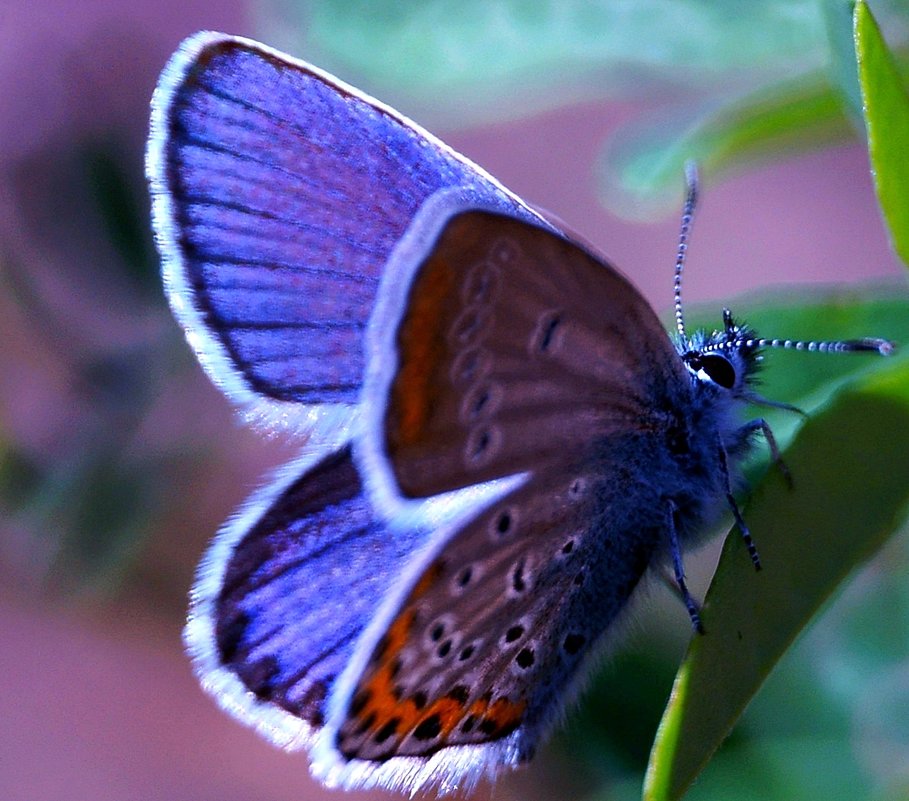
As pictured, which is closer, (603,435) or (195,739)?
(603,435)

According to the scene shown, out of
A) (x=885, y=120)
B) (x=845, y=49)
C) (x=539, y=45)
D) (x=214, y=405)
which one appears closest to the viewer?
(x=885, y=120)

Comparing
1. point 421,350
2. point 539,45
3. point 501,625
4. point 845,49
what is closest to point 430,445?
point 421,350

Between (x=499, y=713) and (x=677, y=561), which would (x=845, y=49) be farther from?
(x=499, y=713)

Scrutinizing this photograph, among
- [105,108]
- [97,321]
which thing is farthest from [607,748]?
[105,108]

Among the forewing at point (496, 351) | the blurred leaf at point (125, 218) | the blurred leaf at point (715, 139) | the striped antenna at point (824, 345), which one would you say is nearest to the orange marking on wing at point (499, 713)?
the forewing at point (496, 351)

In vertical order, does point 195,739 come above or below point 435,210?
below

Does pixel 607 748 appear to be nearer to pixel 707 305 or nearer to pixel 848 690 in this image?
pixel 848 690

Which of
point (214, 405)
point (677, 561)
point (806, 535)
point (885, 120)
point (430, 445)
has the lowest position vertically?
point (214, 405)
